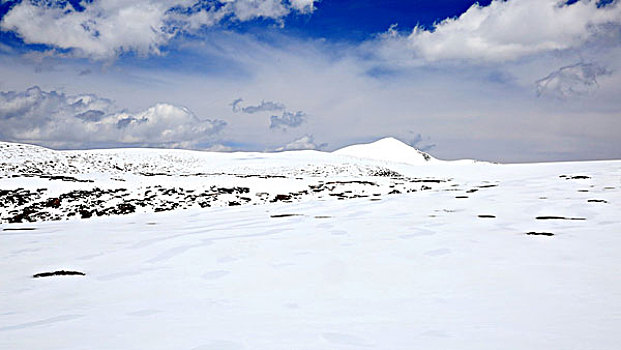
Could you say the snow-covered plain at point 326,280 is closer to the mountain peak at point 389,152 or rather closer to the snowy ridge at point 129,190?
the snowy ridge at point 129,190

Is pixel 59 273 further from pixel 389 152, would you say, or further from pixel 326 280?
pixel 389 152

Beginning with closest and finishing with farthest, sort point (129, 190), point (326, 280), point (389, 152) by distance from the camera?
point (326, 280)
point (129, 190)
point (389, 152)

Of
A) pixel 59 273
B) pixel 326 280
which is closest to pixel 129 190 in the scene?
pixel 59 273

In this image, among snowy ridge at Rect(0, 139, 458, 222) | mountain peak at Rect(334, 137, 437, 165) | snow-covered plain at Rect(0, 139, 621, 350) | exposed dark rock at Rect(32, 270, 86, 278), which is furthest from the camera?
mountain peak at Rect(334, 137, 437, 165)

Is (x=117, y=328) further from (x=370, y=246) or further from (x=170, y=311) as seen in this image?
(x=370, y=246)

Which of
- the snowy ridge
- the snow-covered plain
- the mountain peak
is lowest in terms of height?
the snow-covered plain

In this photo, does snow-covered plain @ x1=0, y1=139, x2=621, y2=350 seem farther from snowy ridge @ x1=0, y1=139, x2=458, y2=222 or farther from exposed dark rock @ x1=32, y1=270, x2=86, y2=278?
snowy ridge @ x1=0, y1=139, x2=458, y2=222

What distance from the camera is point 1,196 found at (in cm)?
2195

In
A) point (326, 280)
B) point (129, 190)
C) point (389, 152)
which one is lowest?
point (326, 280)

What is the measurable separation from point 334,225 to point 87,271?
21.0 feet

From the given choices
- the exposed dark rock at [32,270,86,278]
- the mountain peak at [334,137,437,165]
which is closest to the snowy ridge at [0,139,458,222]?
the exposed dark rock at [32,270,86,278]

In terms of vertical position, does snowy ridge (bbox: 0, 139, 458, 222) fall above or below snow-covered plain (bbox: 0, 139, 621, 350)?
above

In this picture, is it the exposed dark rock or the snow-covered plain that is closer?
the snow-covered plain

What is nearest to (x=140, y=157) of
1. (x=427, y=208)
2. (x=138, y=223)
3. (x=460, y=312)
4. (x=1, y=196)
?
(x=1, y=196)
